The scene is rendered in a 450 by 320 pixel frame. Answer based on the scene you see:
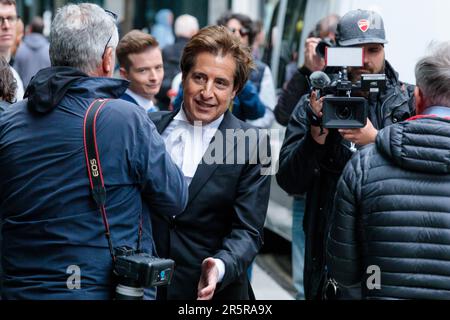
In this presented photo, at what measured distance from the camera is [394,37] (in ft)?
18.6

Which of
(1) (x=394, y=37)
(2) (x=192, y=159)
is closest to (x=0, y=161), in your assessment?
(2) (x=192, y=159)

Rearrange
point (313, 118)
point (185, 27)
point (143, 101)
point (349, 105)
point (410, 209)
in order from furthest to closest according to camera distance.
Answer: point (185, 27)
point (143, 101)
point (313, 118)
point (349, 105)
point (410, 209)

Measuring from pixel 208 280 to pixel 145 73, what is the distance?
100 inches

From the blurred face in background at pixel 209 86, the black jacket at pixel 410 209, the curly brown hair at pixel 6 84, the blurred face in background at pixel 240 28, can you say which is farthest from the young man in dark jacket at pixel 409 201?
the blurred face in background at pixel 240 28

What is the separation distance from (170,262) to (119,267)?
0.19 metres

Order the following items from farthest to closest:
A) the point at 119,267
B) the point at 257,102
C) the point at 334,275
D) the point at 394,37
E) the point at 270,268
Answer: the point at 270,268
the point at 257,102
the point at 394,37
the point at 334,275
the point at 119,267

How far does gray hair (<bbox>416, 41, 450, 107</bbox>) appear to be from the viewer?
3365mm

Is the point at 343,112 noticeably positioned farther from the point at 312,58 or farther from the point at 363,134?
the point at 312,58

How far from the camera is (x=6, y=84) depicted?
4.20m

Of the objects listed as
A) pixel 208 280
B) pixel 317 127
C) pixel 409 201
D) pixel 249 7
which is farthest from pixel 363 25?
pixel 249 7

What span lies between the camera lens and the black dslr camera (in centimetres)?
112

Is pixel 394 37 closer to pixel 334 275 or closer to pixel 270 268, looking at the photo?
pixel 334 275

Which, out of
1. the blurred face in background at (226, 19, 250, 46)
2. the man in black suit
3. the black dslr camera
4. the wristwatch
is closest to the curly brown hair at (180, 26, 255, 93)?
the man in black suit

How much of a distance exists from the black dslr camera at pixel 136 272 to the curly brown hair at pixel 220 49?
1.16 m
